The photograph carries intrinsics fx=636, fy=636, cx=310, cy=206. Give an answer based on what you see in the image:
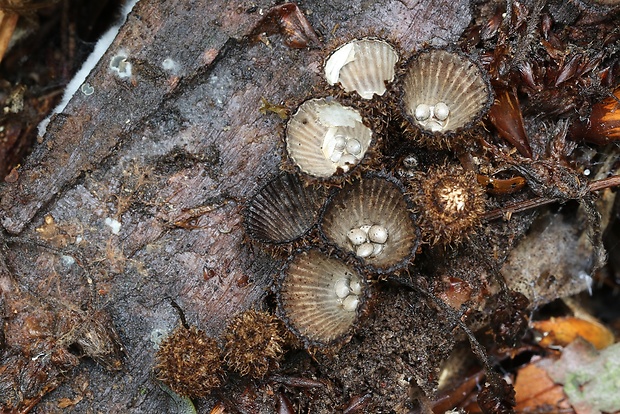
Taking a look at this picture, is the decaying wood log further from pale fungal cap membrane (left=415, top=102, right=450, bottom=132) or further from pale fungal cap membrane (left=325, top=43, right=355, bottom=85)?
pale fungal cap membrane (left=415, top=102, right=450, bottom=132)

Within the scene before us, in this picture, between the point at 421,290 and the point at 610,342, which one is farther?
the point at 610,342

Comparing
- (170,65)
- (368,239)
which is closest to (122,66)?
(170,65)

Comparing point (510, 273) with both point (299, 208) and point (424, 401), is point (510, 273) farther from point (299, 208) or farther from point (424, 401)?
point (299, 208)

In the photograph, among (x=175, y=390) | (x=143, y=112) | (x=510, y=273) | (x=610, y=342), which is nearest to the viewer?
(x=175, y=390)

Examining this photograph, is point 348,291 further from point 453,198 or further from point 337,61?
point 337,61

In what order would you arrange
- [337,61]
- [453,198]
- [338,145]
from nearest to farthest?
[453,198] < [337,61] < [338,145]

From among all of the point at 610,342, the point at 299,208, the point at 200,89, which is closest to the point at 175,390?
the point at 299,208
